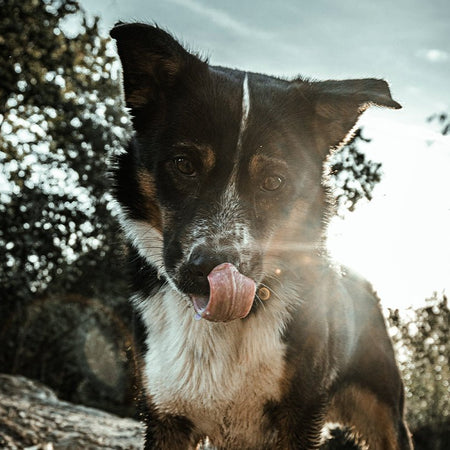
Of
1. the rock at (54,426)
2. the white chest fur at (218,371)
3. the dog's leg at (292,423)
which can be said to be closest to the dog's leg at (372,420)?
the dog's leg at (292,423)

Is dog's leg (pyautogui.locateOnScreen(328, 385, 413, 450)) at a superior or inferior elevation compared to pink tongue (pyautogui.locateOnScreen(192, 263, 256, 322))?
inferior

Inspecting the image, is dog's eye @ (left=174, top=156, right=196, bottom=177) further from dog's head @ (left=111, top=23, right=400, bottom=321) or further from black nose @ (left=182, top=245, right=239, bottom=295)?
black nose @ (left=182, top=245, right=239, bottom=295)

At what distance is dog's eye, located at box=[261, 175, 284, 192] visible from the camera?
3.16 meters

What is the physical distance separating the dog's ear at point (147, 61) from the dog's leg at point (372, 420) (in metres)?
2.41

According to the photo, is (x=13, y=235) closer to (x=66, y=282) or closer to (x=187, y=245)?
(x=66, y=282)

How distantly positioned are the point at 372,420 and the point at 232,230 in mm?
2270

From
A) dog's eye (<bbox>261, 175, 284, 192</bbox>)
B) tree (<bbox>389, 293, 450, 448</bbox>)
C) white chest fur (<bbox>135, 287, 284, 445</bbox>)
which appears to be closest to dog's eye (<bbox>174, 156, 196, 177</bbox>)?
dog's eye (<bbox>261, 175, 284, 192</bbox>)

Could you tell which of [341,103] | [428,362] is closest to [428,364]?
[428,362]

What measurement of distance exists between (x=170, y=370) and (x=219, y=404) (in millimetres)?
310

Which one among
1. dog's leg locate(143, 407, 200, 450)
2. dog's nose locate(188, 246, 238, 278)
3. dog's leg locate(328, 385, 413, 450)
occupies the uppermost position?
dog's nose locate(188, 246, 238, 278)

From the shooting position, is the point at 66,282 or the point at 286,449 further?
the point at 66,282

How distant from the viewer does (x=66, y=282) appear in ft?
31.0

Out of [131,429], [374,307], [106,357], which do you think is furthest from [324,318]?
[106,357]

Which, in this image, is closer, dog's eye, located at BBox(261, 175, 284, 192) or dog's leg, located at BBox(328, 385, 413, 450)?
dog's eye, located at BBox(261, 175, 284, 192)
